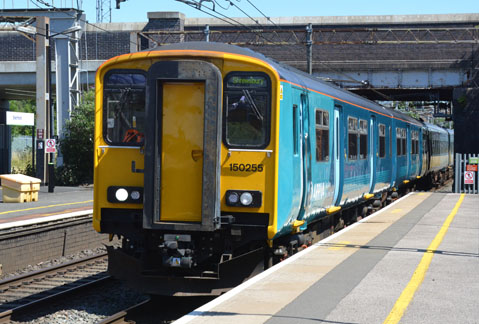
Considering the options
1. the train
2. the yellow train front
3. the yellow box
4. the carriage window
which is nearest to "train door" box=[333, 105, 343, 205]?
the train

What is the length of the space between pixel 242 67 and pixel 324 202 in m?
4.18

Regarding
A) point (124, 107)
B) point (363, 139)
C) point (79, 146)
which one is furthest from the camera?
point (79, 146)

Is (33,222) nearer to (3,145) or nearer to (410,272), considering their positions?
(410,272)

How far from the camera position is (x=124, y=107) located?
9914mm

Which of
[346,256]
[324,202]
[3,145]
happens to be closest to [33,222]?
[324,202]

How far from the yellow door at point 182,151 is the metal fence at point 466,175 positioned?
22020mm

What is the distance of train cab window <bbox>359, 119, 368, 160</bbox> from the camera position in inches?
653

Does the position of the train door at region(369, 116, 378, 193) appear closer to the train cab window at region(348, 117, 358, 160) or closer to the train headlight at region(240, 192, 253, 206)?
the train cab window at region(348, 117, 358, 160)

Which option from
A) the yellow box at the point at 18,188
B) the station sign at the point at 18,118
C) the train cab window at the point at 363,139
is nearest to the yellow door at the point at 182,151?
the train cab window at the point at 363,139

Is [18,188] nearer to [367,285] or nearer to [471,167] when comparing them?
[471,167]

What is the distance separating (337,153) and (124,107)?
17.4ft

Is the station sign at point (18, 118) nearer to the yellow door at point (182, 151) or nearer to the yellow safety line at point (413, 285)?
the yellow safety line at point (413, 285)

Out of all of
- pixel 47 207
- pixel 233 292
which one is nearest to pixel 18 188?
pixel 47 207

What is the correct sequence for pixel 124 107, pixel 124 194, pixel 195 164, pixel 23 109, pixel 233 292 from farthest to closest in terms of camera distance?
pixel 23 109
pixel 124 107
pixel 124 194
pixel 195 164
pixel 233 292
